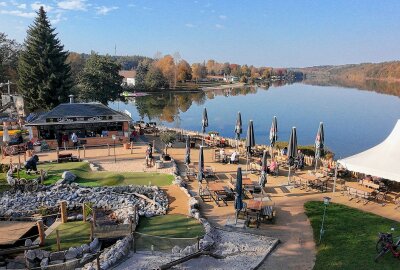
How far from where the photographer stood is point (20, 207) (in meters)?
15.1

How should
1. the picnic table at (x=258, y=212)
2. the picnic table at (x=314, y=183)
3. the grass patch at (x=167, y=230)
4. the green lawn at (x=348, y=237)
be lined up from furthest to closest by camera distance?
the picnic table at (x=314, y=183) < the picnic table at (x=258, y=212) < the grass patch at (x=167, y=230) < the green lawn at (x=348, y=237)

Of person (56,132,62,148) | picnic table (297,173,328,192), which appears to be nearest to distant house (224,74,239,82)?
person (56,132,62,148)

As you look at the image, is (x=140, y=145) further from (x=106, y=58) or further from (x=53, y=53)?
(x=106, y=58)

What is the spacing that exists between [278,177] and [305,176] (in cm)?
149

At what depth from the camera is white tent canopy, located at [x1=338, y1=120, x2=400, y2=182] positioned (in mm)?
14414

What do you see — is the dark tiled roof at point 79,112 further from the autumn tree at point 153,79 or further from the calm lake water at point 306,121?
the autumn tree at point 153,79

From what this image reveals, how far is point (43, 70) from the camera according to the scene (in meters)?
38.8

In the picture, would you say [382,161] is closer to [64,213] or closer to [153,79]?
[64,213]

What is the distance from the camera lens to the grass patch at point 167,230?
11.8m

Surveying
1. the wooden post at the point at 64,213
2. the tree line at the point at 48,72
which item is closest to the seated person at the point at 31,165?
the wooden post at the point at 64,213

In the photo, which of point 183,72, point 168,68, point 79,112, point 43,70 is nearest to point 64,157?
point 79,112

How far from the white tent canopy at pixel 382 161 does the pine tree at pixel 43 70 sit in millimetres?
33032

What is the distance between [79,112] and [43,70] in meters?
15.3

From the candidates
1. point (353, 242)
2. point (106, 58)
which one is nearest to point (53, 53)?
point (106, 58)
